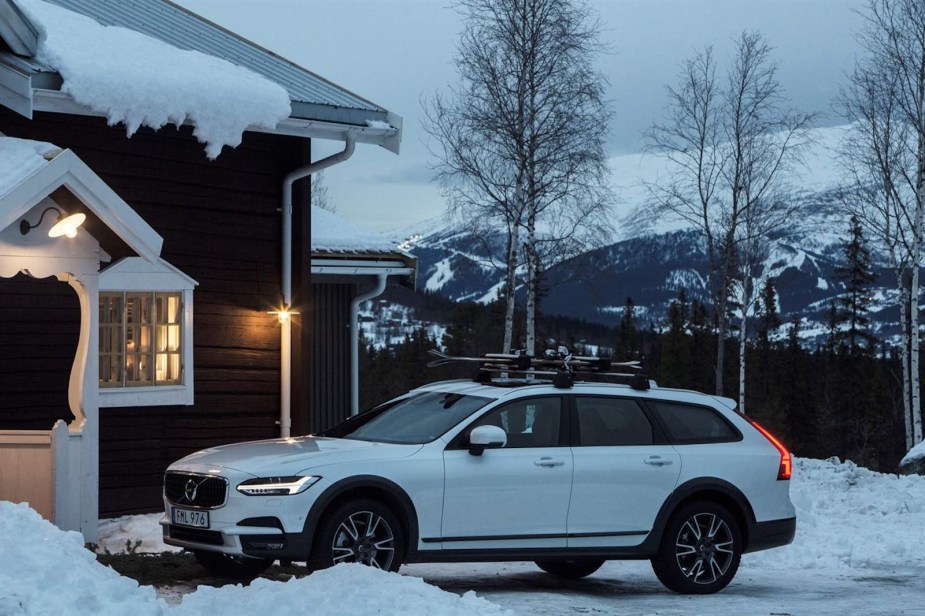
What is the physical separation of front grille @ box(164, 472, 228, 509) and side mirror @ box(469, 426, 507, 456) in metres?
1.79

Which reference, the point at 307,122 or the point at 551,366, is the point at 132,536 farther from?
the point at 307,122

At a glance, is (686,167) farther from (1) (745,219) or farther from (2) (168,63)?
(2) (168,63)

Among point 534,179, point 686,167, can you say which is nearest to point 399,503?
point 534,179

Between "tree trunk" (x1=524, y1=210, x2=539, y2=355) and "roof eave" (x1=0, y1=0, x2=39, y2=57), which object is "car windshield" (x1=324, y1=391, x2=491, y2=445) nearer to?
"roof eave" (x1=0, y1=0, x2=39, y2=57)

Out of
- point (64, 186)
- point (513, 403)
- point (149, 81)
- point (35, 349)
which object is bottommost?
point (513, 403)

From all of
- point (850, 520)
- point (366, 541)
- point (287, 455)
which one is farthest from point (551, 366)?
point (850, 520)

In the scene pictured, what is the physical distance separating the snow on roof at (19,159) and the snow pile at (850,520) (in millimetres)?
7573

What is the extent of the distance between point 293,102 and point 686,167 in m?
24.7

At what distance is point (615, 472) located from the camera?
33.4 feet

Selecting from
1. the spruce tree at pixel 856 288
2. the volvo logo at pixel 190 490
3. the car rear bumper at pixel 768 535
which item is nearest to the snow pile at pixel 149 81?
the volvo logo at pixel 190 490

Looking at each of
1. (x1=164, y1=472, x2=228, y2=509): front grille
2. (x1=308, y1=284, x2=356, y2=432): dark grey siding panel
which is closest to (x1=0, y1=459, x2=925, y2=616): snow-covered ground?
(x1=164, y1=472, x2=228, y2=509): front grille

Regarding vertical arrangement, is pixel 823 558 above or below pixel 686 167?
below

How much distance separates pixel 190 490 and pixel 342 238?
966 centimetres

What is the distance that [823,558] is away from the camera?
1326 centimetres
